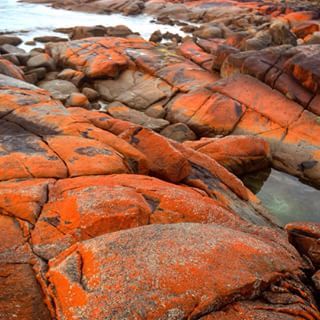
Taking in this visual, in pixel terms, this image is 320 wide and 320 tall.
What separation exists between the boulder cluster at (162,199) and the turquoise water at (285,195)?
413 millimetres

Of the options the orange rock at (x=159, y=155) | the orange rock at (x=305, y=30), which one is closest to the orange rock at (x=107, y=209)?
the orange rock at (x=159, y=155)

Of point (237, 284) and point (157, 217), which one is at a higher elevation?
point (237, 284)

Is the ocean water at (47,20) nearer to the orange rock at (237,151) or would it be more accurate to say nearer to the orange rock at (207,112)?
the orange rock at (207,112)

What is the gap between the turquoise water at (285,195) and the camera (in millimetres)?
10727

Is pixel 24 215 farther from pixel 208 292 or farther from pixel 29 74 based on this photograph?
pixel 29 74

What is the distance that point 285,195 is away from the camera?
1162cm

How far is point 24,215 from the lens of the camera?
5352 millimetres

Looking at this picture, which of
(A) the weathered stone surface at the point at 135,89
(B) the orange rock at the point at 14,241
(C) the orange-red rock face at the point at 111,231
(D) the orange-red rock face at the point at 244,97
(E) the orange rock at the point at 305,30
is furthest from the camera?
(E) the orange rock at the point at 305,30

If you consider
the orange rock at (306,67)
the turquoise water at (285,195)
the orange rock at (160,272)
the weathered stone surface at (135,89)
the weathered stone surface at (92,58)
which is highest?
the orange rock at (160,272)

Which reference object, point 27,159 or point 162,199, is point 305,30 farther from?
point 27,159

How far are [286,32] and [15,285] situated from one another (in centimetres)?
2078

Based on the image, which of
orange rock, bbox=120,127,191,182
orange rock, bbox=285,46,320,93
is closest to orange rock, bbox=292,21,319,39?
orange rock, bbox=285,46,320,93

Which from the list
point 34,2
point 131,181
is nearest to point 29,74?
point 131,181

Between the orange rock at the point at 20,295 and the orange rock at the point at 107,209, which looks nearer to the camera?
the orange rock at the point at 20,295
